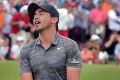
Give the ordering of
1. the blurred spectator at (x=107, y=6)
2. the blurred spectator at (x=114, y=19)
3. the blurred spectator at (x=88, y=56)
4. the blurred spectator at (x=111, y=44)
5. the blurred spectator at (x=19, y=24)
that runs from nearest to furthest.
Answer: the blurred spectator at (x=88, y=56)
the blurred spectator at (x=111, y=44)
the blurred spectator at (x=19, y=24)
the blurred spectator at (x=114, y=19)
the blurred spectator at (x=107, y=6)

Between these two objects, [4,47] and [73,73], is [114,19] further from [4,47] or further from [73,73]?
[73,73]

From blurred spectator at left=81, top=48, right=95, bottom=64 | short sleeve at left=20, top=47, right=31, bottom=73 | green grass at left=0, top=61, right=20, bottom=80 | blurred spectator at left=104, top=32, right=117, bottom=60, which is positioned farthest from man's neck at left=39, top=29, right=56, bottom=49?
blurred spectator at left=104, top=32, right=117, bottom=60

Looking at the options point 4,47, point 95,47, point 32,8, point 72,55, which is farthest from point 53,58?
Answer: point 4,47

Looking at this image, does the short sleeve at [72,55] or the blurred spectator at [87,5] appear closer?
the short sleeve at [72,55]

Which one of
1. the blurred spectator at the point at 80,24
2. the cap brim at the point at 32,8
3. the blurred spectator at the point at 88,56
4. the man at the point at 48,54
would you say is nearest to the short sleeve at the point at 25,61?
the man at the point at 48,54

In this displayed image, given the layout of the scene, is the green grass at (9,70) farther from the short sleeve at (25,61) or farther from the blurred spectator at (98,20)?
the short sleeve at (25,61)

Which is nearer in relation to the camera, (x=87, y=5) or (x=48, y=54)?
(x=48, y=54)

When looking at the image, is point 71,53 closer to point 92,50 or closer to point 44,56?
point 44,56

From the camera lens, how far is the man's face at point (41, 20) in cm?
469

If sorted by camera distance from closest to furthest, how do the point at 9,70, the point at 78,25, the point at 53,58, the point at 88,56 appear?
the point at 53,58 < the point at 9,70 < the point at 88,56 < the point at 78,25

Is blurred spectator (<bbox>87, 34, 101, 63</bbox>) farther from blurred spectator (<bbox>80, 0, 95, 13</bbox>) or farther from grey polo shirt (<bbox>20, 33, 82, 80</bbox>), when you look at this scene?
grey polo shirt (<bbox>20, 33, 82, 80</bbox>)

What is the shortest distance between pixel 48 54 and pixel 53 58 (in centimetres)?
6

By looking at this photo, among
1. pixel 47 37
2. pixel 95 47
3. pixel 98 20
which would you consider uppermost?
pixel 47 37

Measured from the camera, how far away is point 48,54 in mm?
4691
